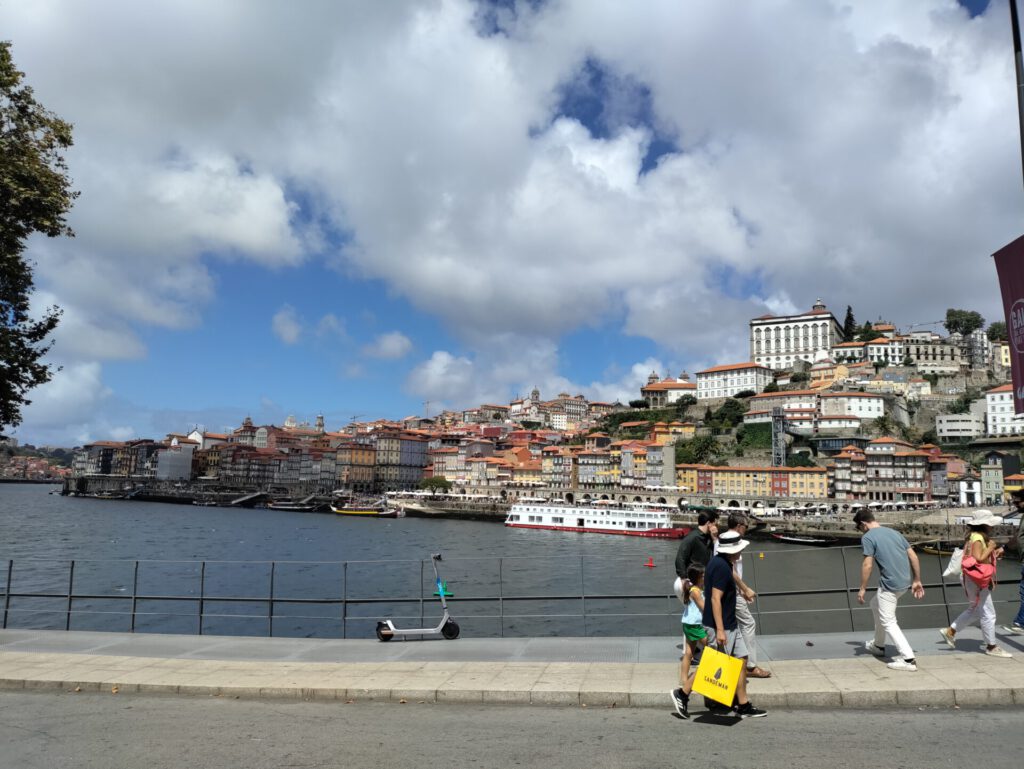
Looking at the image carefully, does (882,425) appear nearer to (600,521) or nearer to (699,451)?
(699,451)

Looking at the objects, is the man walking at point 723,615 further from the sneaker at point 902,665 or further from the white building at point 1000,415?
the white building at point 1000,415

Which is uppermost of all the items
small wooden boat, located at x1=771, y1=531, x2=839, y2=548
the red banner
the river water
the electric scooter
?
the red banner

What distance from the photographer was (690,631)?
5.95 meters

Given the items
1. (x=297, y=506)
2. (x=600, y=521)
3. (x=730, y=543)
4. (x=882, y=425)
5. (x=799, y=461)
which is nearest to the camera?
(x=730, y=543)

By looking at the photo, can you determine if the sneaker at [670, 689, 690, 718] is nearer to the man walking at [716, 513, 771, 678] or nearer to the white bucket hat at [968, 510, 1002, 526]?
the man walking at [716, 513, 771, 678]

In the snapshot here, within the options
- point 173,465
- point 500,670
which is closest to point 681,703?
point 500,670

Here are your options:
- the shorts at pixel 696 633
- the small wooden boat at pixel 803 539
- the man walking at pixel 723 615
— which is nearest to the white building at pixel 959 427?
the small wooden boat at pixel 803 539

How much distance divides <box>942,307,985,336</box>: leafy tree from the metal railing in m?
91.1

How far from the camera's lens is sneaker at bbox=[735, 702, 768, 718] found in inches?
215

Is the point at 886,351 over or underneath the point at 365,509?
over

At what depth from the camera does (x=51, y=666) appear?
7.40 m

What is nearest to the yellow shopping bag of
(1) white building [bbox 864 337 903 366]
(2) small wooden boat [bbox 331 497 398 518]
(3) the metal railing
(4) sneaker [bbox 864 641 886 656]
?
(4) sneaker [bbox 864 641 886 656]

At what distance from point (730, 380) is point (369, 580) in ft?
317

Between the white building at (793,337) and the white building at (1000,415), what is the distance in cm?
3134
